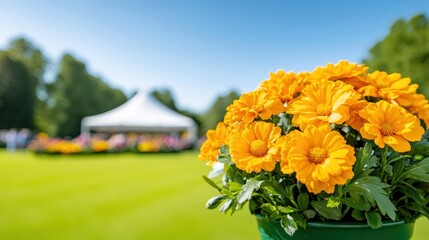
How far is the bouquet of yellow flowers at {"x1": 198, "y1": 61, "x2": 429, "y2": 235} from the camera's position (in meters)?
0.99

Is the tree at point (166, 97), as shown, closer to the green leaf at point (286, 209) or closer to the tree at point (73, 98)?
the tree at point (73, 98)

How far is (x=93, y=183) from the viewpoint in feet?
19.4

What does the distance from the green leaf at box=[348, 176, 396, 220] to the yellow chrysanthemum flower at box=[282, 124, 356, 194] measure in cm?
10

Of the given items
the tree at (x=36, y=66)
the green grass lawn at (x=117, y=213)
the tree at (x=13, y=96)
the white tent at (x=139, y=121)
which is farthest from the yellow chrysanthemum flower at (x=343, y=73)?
the tree at (x=36, y=66)

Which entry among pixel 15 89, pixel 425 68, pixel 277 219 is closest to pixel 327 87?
pixel 277 219

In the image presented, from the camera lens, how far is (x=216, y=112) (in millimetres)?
39688

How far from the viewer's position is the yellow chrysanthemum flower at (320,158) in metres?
0.94

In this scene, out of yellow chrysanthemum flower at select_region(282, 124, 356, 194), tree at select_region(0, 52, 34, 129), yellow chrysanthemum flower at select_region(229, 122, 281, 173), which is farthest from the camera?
tree at select_region(0, 52, 34, 129)

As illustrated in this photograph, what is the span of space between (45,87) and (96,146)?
79.2 feet

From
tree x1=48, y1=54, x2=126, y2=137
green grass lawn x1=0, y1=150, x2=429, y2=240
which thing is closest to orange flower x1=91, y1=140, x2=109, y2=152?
green grass lawn x1=0, y1=150, x2=429, y2=240

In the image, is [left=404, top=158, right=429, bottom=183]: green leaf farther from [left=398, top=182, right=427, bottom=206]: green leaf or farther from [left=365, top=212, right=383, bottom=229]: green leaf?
[left=365, top=212, right=383, bottom=229]: green leaf

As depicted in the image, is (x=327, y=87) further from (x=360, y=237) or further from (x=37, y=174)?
(x=37, y=174)

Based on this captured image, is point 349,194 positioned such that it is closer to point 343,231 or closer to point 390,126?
point 343,231

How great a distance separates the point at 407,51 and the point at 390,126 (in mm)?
22233
